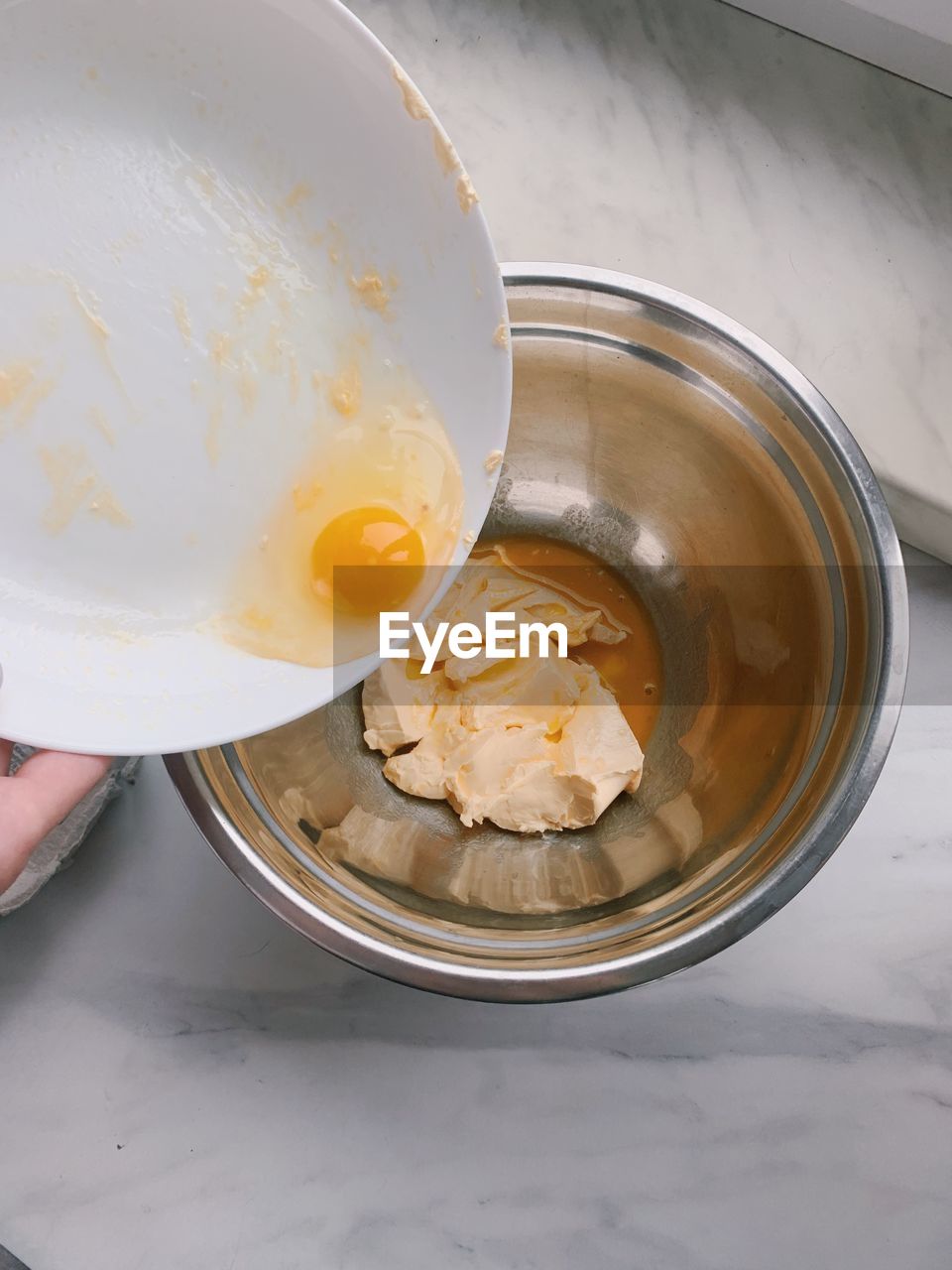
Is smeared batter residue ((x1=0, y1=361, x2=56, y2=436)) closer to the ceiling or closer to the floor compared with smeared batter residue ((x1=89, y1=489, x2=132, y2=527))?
closer to the ceiling

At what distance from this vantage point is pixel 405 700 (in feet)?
4.12

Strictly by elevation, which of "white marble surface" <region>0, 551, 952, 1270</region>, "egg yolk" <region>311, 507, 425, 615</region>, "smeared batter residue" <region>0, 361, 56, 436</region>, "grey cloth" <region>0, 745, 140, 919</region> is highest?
"smeared batter residue" <region>0, 361, 56, 436</region>

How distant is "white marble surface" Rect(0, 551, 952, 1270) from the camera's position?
1.20m

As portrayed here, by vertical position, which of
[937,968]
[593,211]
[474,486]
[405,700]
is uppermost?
[593,211]

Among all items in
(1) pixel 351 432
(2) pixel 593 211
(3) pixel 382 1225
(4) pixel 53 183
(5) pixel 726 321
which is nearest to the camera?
(4) pixel 53 183

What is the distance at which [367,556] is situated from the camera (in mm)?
905

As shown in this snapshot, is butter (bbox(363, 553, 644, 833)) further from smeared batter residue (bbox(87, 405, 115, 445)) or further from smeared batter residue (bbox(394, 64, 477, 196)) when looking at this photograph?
smeared batter residue (bbox(394, 64, 477, 196))

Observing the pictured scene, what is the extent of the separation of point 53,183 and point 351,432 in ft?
1.02

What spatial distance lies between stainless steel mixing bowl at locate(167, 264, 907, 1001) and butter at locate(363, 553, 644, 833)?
38 millimetres

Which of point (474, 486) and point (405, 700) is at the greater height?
point (474, 486)

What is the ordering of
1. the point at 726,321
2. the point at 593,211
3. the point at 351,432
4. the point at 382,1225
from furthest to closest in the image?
1. the point at 593,211
2. the point at 382,1225
3. the point at 726,321
4. the point at 351,432

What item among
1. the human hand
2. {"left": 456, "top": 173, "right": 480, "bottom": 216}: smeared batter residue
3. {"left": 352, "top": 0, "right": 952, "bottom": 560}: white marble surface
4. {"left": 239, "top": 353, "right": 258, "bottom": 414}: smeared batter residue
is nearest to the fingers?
the human hand

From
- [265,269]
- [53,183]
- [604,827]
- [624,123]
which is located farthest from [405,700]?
[624,123]

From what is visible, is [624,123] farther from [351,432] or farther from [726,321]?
[351,432]
